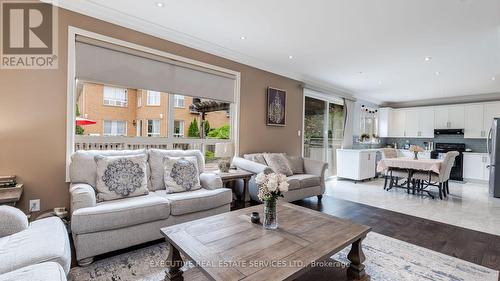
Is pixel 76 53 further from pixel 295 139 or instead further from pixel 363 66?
pixel 363 66

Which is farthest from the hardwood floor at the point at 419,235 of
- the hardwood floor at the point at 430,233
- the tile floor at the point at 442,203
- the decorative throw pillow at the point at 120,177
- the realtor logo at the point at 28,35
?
the realtor logo at the point at 28,35

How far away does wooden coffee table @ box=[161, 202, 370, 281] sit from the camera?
128cm

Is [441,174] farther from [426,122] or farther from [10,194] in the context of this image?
[10,194]

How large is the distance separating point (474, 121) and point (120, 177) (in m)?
8.88

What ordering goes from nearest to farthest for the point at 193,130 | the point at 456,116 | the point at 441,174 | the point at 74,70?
the point at 74,70
the point at 193,130
the point at 441,174
the point at 456,116

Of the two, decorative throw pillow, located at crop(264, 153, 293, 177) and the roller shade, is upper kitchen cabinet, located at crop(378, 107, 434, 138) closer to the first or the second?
decorative throw pillow, located at crop(264, 153, 293, 177)

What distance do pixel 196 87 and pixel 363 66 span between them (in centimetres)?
323

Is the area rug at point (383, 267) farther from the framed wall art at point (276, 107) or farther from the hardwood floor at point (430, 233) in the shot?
the framed wall art at point (276, 107)

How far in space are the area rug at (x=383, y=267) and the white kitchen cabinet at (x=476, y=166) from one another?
6.06 metres

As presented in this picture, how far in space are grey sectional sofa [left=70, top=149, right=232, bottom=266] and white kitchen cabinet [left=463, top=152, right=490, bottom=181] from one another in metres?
7.45

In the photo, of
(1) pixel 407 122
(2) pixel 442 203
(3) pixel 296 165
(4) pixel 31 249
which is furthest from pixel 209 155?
(1) pixel 407 122

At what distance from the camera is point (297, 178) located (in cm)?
396

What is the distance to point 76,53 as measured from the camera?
2660 mm

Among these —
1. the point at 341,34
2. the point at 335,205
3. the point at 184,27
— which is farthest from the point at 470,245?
the point at 184,27
